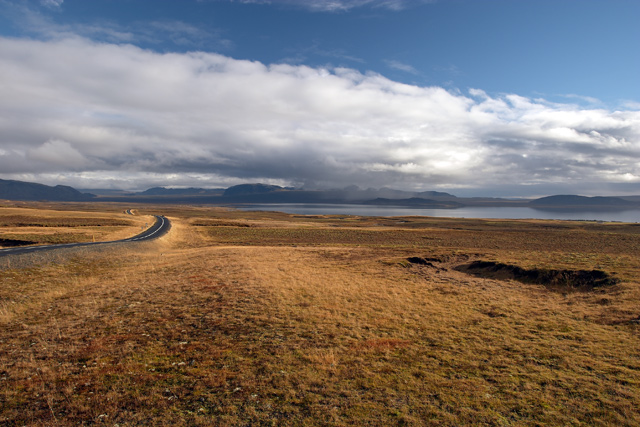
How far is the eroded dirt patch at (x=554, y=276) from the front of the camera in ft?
71.5

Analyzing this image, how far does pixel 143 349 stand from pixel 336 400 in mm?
6874

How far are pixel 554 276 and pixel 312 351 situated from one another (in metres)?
21.8

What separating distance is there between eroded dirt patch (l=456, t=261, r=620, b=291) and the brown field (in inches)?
15.6

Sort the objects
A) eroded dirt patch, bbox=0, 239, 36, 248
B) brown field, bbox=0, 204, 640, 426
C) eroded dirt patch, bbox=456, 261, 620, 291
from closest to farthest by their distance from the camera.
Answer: brown field, bbox=0, 204, 640, 426 → eroded dirt patch, bbox=456, 261, 620, 291 → eroded dirt patch, bbox=0, 239, 36, 248

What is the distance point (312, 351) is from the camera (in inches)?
429

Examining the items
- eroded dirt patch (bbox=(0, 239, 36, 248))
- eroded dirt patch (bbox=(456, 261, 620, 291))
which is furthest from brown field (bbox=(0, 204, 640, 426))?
eroded dirt patch (bbox=(0, 239, 36, 248))

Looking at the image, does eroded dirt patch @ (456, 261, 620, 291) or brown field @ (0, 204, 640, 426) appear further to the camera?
eroded dirt patch @ (456, 261, 620, 291)

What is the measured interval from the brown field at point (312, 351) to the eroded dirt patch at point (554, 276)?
1.30ft

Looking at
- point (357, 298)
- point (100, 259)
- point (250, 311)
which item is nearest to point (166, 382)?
point (250, 311)

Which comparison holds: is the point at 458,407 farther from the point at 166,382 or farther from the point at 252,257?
the point at 252,257

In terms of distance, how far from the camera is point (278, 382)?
29.2 feet

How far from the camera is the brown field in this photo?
7.68 meters

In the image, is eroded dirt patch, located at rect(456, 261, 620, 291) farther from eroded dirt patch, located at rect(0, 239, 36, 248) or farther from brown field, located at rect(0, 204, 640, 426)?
eroded dirt patch, located at rect(0, 239, 36, 248)

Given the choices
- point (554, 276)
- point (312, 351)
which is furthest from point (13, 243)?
point (554, 276)
